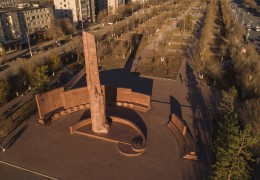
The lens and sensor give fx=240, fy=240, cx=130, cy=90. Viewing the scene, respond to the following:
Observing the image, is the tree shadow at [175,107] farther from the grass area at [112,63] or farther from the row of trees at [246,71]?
the grass area at [112,63]

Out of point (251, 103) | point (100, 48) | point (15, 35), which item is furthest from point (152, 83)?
point (15, 35)

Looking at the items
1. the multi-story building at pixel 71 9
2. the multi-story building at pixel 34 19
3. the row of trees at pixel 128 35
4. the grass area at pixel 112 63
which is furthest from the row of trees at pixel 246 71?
the multi-story building at pixel 71 9

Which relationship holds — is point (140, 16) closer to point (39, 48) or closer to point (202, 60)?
point (39, 48)

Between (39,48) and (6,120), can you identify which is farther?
(39,48)

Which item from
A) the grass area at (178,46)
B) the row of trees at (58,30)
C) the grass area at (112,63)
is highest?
the row of trees at (58,30)

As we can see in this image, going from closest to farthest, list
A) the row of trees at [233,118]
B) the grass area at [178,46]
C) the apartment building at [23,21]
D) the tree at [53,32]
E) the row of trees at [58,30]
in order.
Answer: the row of trees at [233,118] < the grass area at [178,46] < the apartment building at [23,21] < the tree at [53,32] < the row of trees at [58,30]

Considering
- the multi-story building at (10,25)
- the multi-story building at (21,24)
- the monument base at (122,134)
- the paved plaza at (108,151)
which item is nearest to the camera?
the paved plaza at (108,151)
